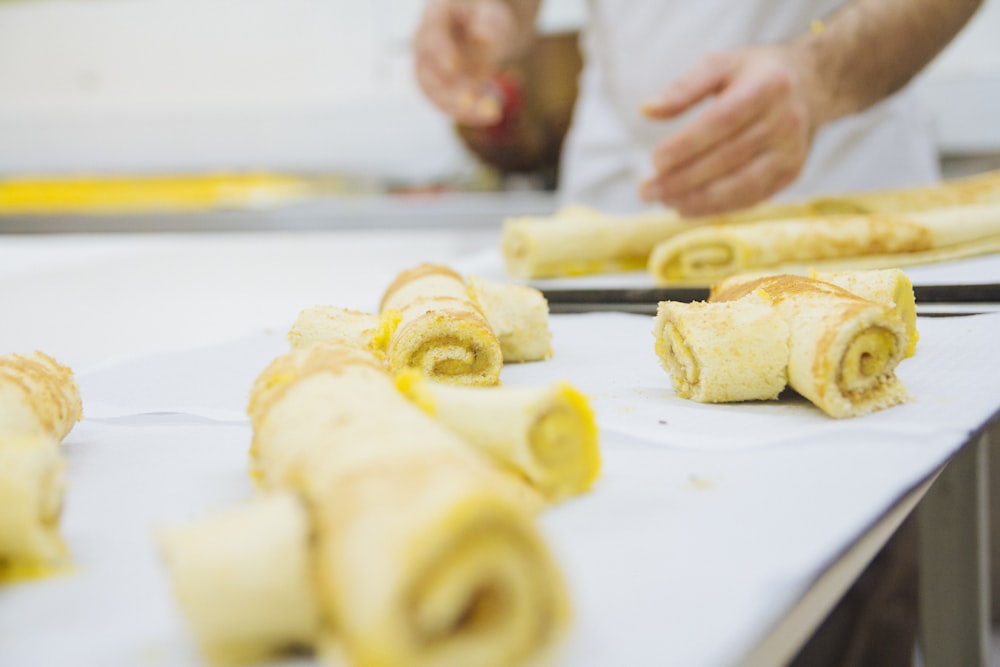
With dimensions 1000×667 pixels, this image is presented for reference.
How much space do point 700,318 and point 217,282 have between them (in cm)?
150

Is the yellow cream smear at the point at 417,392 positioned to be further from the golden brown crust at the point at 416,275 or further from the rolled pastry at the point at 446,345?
the golden brown crust at the point at 416,275

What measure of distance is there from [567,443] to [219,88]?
5.32 m

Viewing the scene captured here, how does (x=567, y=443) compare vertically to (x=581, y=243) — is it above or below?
below

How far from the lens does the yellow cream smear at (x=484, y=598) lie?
0.57 meters

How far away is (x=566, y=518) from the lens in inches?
33.6

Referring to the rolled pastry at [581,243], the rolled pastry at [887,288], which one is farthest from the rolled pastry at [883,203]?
the rolled pastry at [887,288]

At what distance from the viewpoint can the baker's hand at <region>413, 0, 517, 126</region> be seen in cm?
283

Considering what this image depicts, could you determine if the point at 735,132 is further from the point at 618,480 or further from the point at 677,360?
the point at 618,480

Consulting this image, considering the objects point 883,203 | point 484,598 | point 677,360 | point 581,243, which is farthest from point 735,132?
point 484,598

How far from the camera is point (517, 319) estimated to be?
1.50 meters

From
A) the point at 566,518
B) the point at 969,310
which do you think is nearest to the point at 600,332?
the point at 969,310

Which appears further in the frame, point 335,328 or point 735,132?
point 735,132

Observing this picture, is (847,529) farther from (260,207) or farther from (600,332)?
(260,207)

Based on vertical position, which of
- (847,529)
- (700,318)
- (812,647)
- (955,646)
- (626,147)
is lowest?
(812,647)
